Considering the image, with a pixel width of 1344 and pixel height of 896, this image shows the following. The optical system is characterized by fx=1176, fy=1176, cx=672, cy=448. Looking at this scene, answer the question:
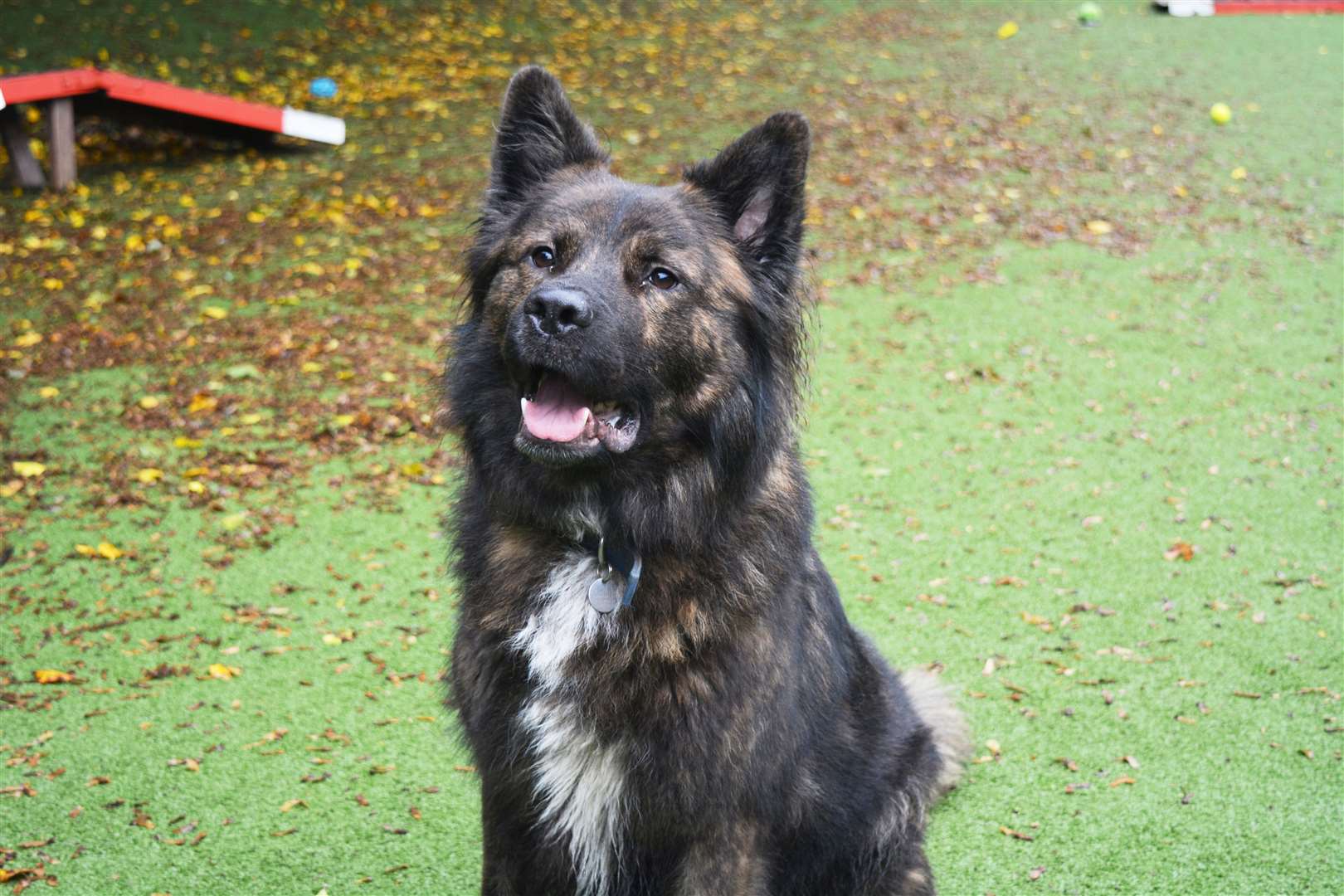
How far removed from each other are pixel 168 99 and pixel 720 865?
9.87 m

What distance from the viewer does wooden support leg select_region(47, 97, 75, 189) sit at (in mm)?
10344

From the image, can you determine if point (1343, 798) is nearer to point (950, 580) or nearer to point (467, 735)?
point (950, 580)

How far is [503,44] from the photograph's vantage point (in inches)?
594

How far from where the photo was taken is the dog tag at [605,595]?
3078mm

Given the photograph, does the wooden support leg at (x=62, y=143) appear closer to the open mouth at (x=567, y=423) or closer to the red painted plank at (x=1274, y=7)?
the open mouth at (x=567, y=423)

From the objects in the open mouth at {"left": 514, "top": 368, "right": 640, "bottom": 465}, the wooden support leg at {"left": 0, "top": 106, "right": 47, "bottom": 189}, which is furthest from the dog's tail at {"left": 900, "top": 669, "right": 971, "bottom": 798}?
the wooden support leg at {"left": 0, "top": 106, "right": 47, "bottom": 189}

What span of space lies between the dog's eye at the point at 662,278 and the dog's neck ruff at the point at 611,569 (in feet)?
2.29

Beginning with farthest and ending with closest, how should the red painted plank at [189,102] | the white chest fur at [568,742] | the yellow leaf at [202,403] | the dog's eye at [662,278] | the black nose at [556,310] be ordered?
the red painted plank at [189,102] < the yellow leaf at [202,403] < the dog's eye at [662,278] < the white chest fur at [568,742] < the black nose at [556,310]

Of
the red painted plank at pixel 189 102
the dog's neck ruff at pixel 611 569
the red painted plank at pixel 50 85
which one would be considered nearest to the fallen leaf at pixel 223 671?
the dog's neck ruff at pixel 611 569

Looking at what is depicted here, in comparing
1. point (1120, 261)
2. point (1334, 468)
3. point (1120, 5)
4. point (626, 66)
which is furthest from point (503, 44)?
point (1334, 468)

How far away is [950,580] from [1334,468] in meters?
2.82

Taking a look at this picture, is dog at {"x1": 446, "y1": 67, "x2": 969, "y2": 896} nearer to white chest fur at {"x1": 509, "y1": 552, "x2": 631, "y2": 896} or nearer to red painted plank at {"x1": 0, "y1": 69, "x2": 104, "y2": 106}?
white chest fur at {"x1": 509, "y1": 552, "x2": 631, "y2": 896}

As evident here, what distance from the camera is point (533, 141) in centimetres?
347

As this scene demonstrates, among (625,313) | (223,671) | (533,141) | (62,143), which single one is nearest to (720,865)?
(625,313)
